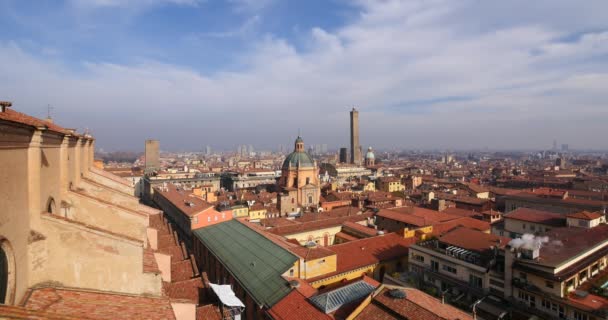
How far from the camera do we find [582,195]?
2175 inches

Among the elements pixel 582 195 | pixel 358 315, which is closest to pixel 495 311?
pixel 358 315

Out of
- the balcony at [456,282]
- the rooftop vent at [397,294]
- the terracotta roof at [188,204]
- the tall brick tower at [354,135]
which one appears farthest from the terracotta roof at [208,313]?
the tall brick tower at [354,135]

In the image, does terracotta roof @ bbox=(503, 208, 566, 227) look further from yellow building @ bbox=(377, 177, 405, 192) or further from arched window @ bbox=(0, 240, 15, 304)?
yellow building @ bbox=(377, 177, 405, 192)

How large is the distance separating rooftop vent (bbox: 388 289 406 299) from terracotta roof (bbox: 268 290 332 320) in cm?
278

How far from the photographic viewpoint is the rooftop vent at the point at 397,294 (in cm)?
1452

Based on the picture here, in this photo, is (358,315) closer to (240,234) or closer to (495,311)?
(495,311)

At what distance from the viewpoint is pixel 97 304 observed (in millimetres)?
7969

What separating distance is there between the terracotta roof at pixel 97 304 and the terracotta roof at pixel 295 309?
7.63 meters

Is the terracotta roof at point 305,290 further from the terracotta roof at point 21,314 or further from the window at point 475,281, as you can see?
the terracotta roof at point 21,314

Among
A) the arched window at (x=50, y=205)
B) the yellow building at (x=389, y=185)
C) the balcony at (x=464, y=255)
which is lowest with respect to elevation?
the yellow building at (x=389, y=185)

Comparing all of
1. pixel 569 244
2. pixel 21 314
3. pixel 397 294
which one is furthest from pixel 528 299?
pixel 21 314

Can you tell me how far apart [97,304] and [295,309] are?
388 inches

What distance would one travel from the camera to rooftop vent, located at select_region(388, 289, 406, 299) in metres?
14.5

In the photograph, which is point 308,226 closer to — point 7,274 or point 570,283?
point 570,283
